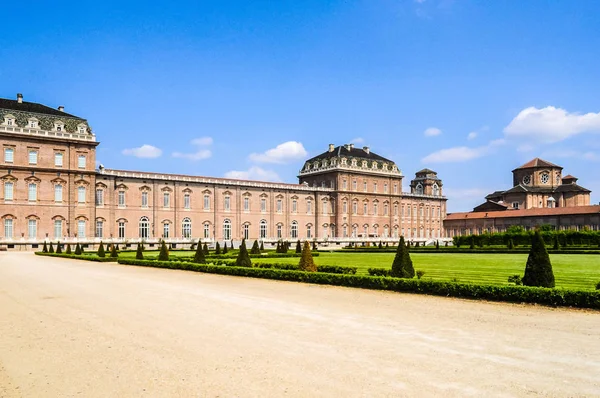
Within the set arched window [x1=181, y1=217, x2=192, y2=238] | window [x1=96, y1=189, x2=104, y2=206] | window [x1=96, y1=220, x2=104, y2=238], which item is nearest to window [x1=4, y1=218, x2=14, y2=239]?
window [x1=96, y1=220, x2=104, y2=238]

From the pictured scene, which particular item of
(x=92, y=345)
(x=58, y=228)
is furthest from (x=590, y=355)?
(x=58, y=228)

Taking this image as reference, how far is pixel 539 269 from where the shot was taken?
1427 cm

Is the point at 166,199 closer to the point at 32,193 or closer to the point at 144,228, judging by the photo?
the point at 144,228

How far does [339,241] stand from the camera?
238 ft

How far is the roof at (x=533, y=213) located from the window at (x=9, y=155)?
2498 inches

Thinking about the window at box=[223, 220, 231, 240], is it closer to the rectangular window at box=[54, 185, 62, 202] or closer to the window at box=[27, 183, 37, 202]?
the rectangular window at box=[54, 185, 62, 202]

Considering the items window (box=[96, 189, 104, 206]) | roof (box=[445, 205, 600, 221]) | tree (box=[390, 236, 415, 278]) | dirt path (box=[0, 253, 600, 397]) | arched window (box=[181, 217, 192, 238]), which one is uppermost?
window (box=[96, 189, 104, 206])

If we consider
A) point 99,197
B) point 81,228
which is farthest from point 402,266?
point 99,197

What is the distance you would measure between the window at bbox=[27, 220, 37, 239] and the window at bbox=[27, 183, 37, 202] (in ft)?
6.82

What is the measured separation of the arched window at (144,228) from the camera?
56.8 metres

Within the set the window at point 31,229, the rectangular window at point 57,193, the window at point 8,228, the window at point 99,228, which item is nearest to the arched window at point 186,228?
the window at point 99,228

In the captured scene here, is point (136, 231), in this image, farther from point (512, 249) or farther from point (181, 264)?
point (512, 249)

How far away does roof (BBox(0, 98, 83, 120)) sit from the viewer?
5026 cm

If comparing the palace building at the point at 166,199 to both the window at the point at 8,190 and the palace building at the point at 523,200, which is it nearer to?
the window at the point at 8,190
